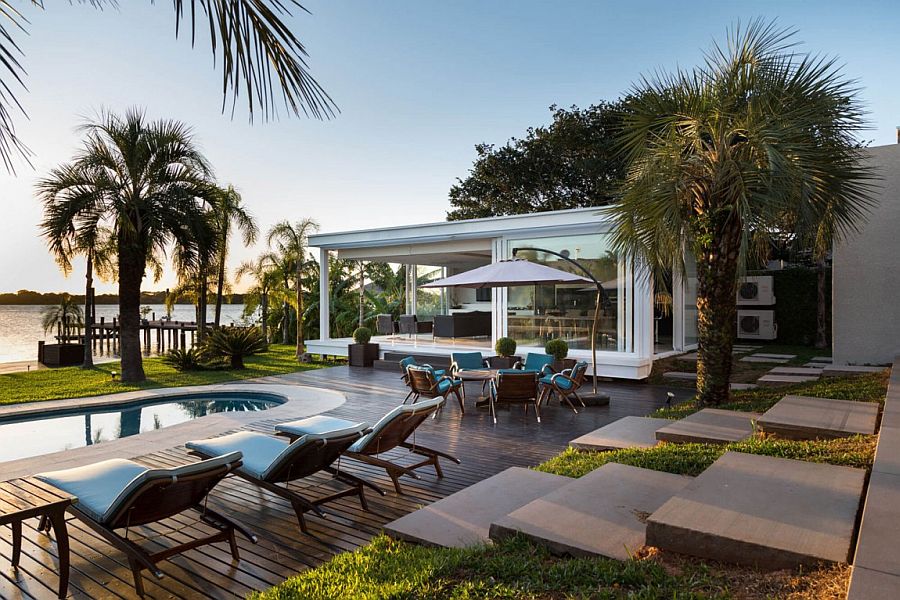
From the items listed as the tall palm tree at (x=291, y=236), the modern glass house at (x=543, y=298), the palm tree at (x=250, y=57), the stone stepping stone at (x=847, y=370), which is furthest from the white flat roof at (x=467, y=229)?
the palm tree at (x=250, y=57)

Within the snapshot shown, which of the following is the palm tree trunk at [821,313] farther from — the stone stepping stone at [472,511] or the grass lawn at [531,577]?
the stone stepping stone at [472,511]

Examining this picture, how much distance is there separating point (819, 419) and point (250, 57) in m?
5.83

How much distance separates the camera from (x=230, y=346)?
15.7 m

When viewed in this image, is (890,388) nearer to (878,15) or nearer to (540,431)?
(540,431)

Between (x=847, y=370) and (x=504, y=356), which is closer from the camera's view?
(x=847, y=370)

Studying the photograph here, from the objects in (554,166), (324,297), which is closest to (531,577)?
(324,297)

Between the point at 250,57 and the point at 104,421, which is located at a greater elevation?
the point at 250,57

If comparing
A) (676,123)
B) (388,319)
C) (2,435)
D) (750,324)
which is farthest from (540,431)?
(750,324)

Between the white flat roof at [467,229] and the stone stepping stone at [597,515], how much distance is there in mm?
7636

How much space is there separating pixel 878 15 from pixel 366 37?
11.3 meters

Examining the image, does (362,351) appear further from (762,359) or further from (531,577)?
(531,577)

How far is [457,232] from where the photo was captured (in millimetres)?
14695

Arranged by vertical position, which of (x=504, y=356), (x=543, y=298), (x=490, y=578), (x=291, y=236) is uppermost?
(x=291, y=236)

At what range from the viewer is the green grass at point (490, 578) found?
2.55m
